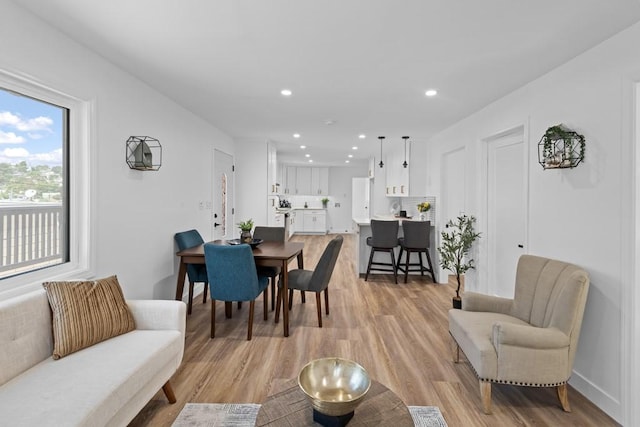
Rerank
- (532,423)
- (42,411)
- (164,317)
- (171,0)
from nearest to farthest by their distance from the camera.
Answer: (42,411), (171,0), (532,423), (164,317)

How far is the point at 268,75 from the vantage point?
10.2 feet

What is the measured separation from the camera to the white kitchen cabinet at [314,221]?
12.3 metres

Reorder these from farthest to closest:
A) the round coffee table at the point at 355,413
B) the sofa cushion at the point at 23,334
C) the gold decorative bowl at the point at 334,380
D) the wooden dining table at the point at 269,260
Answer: the wooden dining table at the point at 269,260 → the sofa cushion at the point at 23,334 → the gold decorative bowl at the point at 334,380 → the round coffee table at the point at 355,413

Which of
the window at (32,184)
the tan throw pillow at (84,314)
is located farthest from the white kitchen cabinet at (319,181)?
the tan throw pillow at (84,314)

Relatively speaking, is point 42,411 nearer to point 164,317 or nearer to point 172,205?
point 164,317

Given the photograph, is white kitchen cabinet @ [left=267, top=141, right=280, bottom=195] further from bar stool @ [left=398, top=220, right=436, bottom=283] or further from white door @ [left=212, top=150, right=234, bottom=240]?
bar stool @ [left=398, top=220, right=436, bottom=283]

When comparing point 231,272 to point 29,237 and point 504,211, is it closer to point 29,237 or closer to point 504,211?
point 29,237

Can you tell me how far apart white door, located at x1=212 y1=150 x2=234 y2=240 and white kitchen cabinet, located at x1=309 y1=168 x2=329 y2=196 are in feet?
20.4

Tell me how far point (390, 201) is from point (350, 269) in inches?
95.4

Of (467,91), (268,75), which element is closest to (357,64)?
(268,75)

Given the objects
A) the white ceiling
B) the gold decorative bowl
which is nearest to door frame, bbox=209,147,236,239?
Result: the white ceiling

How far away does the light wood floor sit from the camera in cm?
224

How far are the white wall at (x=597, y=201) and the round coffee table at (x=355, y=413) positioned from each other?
1.69 metres

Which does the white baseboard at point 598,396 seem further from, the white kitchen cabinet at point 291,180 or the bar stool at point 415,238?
the white kitchen cabinet at point 291,180
